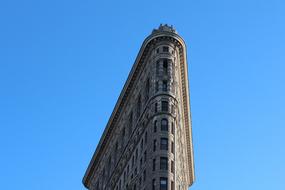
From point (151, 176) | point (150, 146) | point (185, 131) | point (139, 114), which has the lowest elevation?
point (151, 176)

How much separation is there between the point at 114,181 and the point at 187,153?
27000mm

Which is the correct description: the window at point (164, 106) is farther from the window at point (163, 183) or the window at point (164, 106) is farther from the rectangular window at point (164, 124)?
the window at point (163, 183)

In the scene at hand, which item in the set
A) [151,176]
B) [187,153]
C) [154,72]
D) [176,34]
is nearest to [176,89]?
[154,72]

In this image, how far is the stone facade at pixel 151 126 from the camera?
84.9 metres

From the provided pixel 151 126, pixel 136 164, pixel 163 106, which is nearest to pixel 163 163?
pixel 151 126

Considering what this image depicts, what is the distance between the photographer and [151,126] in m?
90.0

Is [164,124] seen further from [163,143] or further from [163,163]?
[163,163]

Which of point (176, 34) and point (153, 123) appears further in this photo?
point (176, 34)

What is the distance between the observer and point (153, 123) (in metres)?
90.1

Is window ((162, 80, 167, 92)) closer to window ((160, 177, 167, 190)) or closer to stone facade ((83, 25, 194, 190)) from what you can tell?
stone facade ((83, 25, 194, 190))

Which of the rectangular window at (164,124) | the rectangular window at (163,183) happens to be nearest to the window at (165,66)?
the rectangular window at (164,124)

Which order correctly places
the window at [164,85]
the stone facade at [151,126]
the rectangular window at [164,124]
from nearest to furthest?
the stone facade at [151,126]
the rectangular window at [164,124]
the window at [164,85]

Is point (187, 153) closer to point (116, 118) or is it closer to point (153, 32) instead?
point (116, 118)

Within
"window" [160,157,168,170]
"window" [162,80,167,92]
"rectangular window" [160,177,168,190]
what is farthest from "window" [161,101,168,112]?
"rectangular window" [160,177,168,190]
